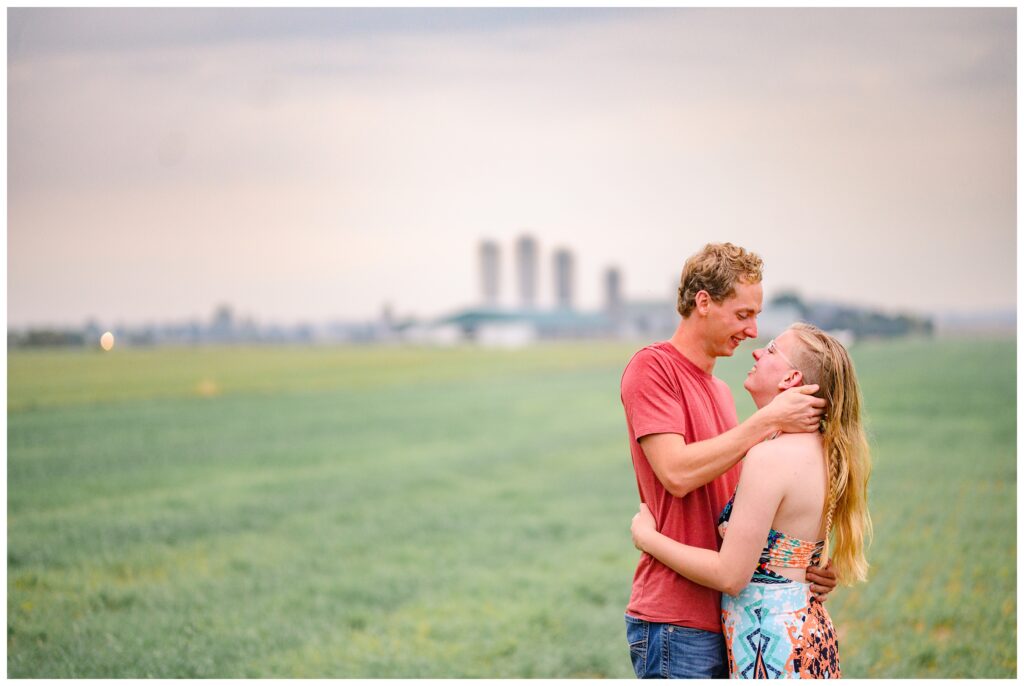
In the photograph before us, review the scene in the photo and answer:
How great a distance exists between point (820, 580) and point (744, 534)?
0.28 m

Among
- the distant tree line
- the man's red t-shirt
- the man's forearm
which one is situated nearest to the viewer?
the man's forearm

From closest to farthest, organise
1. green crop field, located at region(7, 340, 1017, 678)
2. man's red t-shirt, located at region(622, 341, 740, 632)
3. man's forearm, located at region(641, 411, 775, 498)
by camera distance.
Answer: man's forearm, located at region(641, 411, 775, 498) < man's red t-shirt, located at region(622, 341, 740, 632) < green crop field, located at region(7, 340, 1017, 678)

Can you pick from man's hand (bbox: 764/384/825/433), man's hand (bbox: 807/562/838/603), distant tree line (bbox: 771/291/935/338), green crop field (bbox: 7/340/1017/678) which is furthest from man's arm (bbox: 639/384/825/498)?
distant tree line (bbox: 771/291/935/338)

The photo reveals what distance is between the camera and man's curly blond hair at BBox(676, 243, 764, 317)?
1.99 m

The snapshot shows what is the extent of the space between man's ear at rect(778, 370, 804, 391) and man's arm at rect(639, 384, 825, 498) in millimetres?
30

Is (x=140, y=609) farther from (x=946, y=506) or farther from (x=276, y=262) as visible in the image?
(x=946, y=506)

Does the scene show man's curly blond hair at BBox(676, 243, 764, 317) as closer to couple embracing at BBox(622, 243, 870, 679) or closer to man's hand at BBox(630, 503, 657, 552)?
couple embracing at BBox(622, 243, 870, 679)

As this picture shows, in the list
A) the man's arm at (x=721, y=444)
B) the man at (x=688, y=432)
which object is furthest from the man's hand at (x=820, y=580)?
the man's arm at (x=721, y=444)

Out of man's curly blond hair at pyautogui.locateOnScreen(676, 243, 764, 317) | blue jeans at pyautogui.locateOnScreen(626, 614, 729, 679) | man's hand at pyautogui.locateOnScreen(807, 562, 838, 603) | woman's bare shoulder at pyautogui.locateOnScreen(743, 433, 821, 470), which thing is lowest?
blue jeans at pyautogui.locateOnScreen(626, 614, 729, 679)

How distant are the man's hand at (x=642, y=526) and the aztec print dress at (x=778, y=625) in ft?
0.54

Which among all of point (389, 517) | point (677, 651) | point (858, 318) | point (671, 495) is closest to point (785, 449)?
point (671, 495)

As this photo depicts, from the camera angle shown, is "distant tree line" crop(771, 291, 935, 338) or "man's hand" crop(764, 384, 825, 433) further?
"distant tree line" crop(771, 291, 935, 338)

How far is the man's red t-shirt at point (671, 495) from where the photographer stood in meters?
1.98

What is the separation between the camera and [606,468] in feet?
→ 29.8
